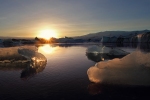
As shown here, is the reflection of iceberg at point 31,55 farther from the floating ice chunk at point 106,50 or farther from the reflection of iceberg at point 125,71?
the floating ice chunk at point 106,50

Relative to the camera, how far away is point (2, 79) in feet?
33.0

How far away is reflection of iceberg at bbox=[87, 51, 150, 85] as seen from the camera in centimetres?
804

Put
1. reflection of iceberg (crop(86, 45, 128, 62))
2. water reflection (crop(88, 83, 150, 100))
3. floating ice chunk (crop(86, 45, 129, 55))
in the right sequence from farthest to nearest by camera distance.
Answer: floating ice chunk (crop(86, 45, 129, 55)) → reflection of iceberg (crop(86, 45, 128, 62)) → water reflection (crop(88, 83, 150, 100))

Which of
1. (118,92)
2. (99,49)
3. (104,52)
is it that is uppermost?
(99,49)

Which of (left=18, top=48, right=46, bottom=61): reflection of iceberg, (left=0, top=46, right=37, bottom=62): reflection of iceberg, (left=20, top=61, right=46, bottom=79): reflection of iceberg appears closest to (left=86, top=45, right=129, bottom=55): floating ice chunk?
(left=18, top=48, right=46, bottom=61): reflection of iceberg

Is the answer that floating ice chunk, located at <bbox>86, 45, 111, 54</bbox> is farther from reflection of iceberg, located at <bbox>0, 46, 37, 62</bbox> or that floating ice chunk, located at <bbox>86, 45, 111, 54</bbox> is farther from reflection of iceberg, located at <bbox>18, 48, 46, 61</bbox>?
reflection of iceberg, located at <bbox>0, 46, 37, 62</bbox>

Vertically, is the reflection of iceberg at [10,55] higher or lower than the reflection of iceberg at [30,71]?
higher

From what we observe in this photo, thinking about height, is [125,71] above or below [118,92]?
above

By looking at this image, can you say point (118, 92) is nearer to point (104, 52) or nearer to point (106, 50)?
point (106, 50)

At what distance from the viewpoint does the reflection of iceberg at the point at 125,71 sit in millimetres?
8039

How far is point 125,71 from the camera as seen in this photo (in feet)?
27.2

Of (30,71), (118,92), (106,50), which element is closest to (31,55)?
(30,71)

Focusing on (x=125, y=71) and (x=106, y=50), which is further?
(x=106, y=50)

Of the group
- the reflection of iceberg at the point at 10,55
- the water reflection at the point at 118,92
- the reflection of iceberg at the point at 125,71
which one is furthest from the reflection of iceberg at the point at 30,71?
the water reflection at the point at 118,92
